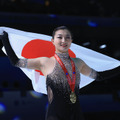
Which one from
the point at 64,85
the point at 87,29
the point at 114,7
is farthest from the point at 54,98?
the point at 114,7

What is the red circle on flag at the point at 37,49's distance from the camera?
230 cm

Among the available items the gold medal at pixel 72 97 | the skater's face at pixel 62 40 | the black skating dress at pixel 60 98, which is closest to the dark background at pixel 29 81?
the skater's face at pixel 62 40

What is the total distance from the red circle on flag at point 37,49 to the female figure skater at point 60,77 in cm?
31

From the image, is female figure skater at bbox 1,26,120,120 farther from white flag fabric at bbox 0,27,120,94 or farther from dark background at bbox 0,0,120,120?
dark background at bbox 0,0,120,120

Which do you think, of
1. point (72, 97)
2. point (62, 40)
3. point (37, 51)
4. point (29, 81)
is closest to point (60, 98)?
point (72, 97)

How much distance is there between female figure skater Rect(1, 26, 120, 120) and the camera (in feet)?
6.10

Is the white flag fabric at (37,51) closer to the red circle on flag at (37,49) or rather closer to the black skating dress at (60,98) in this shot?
the red circle on flag at (37,49)

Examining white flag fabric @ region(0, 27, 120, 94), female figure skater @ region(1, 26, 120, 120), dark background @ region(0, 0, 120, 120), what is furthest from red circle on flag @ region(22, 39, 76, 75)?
dark background @ region(0, 0, 120, 120)

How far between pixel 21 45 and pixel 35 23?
3325mm

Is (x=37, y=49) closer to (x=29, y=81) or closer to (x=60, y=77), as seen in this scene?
(x=60, y=77)

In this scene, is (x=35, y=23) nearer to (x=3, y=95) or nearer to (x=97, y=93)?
(x=3, y=95)

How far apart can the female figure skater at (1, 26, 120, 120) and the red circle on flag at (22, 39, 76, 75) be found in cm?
31

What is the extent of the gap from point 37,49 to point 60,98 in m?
0.69

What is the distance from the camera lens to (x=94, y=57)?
2648 millimetres
